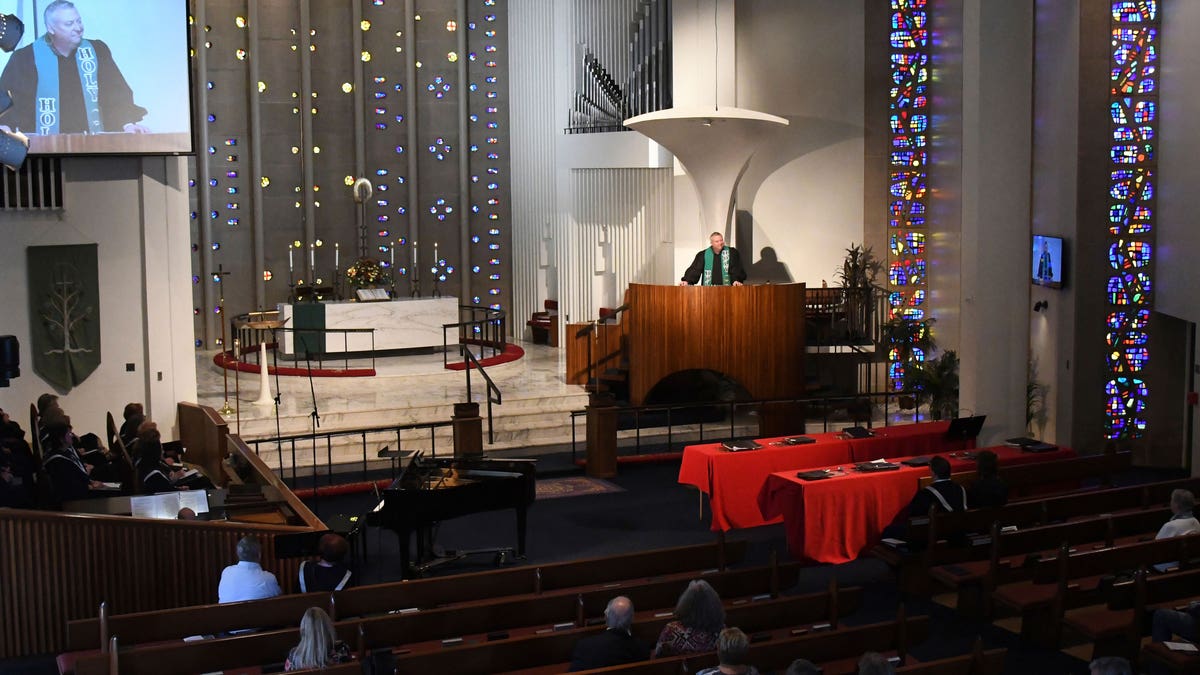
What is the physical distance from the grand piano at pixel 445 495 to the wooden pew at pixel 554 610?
172 centimetres

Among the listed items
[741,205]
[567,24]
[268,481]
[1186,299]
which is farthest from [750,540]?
[567,24]

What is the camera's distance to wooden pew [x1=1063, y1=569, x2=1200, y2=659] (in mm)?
7680

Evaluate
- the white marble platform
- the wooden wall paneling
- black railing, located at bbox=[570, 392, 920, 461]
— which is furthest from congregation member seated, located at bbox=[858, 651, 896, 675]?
the white marble platform

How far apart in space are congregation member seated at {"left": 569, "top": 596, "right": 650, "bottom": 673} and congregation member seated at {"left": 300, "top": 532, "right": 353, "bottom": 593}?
209 cm

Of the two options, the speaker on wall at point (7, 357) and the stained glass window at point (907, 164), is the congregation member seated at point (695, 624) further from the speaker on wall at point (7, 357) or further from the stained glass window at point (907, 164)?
the stained glass window at point (907, 164)

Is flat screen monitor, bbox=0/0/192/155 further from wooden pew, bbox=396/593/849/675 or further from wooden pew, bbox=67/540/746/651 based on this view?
wooden pew, bbox=396/593/849/675

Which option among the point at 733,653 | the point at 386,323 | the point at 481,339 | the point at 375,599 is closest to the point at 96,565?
the point at 375,599

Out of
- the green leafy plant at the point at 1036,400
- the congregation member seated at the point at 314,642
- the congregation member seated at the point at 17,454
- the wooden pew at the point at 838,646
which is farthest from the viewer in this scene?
the green leafy plant at the point at 1036,400

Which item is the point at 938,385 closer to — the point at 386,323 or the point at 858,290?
the point at 858,290

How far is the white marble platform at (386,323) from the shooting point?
701 inches

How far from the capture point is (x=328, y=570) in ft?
26.3

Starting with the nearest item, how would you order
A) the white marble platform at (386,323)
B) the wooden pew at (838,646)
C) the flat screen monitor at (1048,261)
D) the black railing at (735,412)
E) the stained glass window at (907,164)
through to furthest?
the wooden pew at (838,646)
the flat screen monitor at (1048,261)
the black railing at (735,412)
the stained glass window at (907,164)
the white marble platform at (386,323)

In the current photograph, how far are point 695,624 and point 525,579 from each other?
195 cm

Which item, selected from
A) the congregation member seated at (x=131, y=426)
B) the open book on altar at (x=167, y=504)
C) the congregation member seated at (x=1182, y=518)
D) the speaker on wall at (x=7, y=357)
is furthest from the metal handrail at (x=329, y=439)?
the congregation member seated at (x=1182, y=518)
